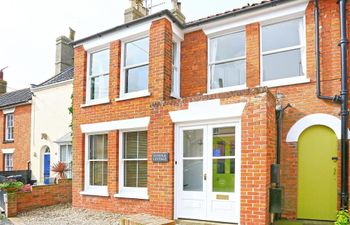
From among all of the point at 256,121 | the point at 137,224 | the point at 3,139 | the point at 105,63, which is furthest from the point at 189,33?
the point at 3,139

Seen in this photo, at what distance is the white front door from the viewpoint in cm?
745

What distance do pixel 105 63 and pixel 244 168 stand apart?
6008 mm

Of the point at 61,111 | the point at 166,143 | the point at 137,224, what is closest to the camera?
the point at 137,224

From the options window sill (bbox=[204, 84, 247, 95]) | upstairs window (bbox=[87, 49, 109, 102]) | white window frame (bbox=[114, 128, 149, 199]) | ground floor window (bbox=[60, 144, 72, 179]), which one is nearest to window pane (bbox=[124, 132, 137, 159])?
white window frame (bbox=[114, 128, 149, 199])

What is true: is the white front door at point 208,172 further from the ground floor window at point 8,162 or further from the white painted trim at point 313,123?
the ground floor window at point 8,162

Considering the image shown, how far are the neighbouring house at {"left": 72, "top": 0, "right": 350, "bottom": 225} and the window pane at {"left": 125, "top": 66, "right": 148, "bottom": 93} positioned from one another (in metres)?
0.03

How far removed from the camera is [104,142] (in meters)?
10.4

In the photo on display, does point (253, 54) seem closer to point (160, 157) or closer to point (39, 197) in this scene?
point (160, 157)

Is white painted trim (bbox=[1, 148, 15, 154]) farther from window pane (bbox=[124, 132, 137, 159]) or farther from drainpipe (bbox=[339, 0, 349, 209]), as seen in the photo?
drainpipe (bbox=[339, 0, 349, 209])

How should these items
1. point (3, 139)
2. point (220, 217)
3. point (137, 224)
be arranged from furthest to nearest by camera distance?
point (3, 139) < point (220, 217) < point (137, 224)

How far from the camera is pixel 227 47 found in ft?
30.7

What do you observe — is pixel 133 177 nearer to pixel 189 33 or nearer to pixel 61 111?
pixel 189 33

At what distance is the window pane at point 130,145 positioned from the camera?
9.66 m

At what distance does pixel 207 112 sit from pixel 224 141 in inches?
31.0
